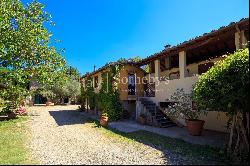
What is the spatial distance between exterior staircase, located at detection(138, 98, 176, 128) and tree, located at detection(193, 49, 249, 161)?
695cm

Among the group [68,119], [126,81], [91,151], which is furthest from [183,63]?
[68,119]

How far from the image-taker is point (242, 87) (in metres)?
8.52

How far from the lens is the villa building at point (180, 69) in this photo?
1310 cm

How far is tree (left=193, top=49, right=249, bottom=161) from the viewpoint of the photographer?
8641mm

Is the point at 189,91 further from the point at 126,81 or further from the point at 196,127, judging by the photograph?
the point at 126,81

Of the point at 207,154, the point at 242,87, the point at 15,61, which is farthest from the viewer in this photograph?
the point at 15,61

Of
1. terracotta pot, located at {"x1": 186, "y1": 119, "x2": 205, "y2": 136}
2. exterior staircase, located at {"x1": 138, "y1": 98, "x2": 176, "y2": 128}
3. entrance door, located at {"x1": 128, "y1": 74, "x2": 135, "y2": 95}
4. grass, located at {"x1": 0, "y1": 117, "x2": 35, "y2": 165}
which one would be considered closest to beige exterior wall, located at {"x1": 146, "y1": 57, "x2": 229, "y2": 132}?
A: exterior staircase, located at {"x1": 138, "y1": 98, "x2": 176, "y2": 128}

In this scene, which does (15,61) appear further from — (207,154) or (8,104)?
(207,154)

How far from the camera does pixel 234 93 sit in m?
8.69

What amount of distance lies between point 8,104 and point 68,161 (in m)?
17.9

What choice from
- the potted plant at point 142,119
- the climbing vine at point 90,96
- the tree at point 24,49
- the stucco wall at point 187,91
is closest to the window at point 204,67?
the stucco wall at point 187,91

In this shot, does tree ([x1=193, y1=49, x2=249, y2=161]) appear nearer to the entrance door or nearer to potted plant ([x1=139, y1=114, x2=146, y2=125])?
potted plant ([x1=139, y1=114, x2=146, y2=125])

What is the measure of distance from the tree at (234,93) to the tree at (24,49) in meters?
14.6

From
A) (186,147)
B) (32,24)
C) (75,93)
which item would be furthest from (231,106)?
(75,93)
